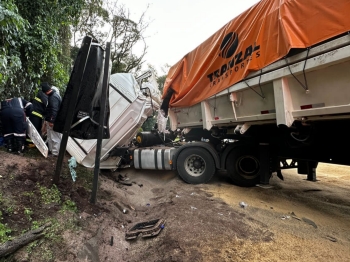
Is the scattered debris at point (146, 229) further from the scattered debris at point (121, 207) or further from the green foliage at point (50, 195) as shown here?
the green foliage at point (50, 195)

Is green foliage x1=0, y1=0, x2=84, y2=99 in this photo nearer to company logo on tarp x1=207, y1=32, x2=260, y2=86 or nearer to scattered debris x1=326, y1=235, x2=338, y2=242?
company logo on tarp x1=207, y1=32, x2=260, y2=86

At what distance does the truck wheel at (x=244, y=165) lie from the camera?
16.1 ft

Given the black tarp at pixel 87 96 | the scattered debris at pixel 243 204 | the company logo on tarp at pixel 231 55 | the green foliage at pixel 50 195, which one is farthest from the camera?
the scattered debris at pixel 243 204

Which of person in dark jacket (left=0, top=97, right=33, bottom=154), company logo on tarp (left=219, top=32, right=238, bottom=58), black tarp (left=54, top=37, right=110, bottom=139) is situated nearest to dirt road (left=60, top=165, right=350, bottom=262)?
A: black tarp (left=54, top=37, right=110, bottom=139)

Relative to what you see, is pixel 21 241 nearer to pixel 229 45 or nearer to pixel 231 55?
pixel 231 55

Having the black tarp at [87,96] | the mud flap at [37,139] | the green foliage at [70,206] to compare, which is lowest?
the green foliage at [70,206]

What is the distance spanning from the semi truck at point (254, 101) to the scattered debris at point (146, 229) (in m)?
2.08

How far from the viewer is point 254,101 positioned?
3777 millimetres

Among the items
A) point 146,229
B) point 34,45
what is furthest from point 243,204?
point 34,45

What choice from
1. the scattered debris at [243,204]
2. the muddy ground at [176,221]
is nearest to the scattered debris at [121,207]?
the muddy ground at [176,221]

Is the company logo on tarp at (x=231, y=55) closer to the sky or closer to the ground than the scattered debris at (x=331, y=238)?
closer to the sky

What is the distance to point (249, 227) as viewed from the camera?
9.92 feet

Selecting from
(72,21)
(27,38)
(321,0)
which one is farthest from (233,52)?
(72,21)

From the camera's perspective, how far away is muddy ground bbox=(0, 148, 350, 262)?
2391 mm
